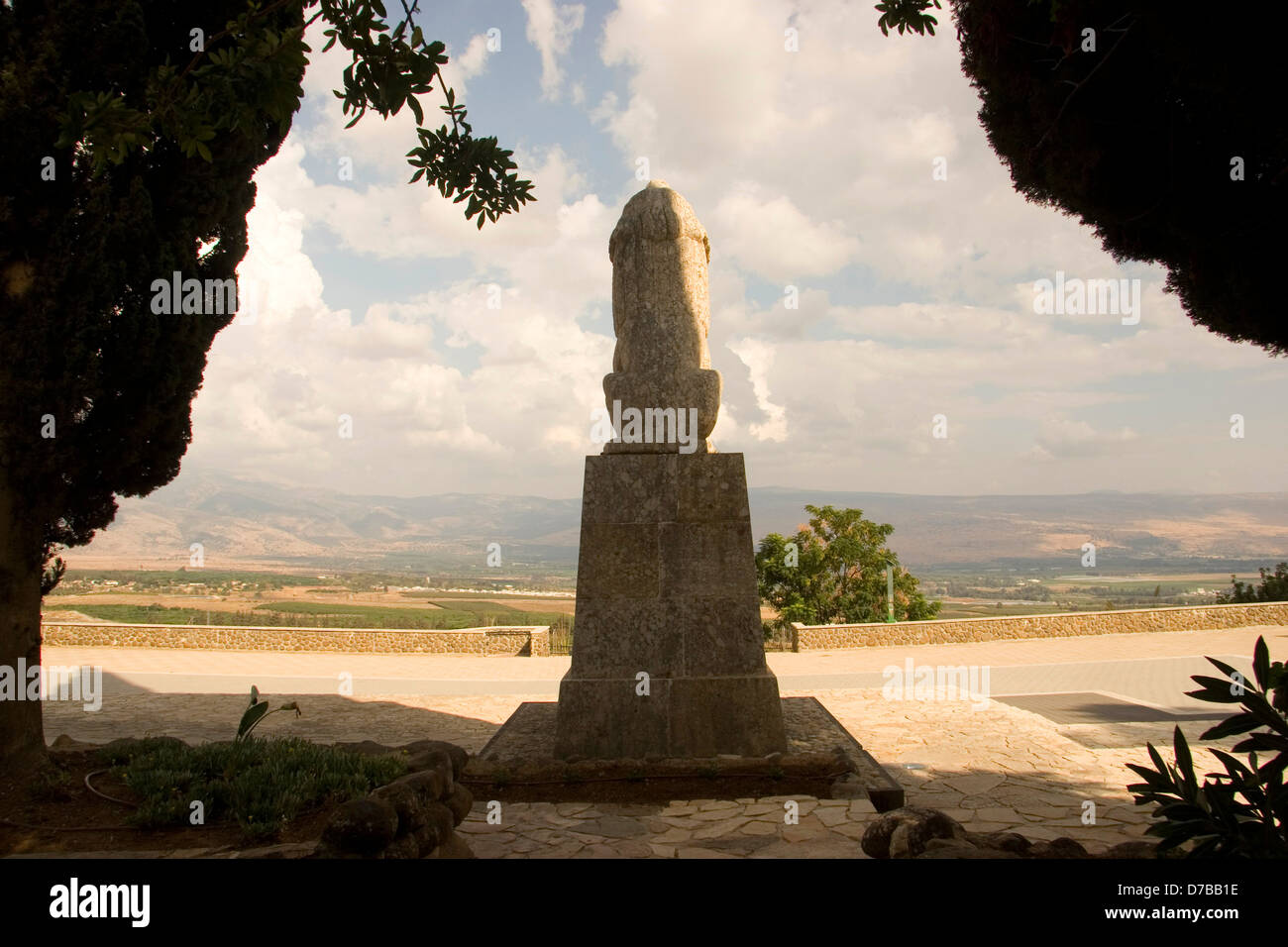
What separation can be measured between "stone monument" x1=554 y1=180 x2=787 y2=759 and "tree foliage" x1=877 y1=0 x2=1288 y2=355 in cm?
284

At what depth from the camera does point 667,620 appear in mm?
6664

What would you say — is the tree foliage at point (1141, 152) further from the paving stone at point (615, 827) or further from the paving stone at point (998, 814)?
the paving stone at point (615, 827)

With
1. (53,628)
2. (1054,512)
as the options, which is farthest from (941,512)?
(53,628)

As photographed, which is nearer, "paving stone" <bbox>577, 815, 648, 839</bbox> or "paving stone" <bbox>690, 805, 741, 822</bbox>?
"paving stone" <bbox>577, 815, 648, 839</bbox>

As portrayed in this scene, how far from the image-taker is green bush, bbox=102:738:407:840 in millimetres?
4270

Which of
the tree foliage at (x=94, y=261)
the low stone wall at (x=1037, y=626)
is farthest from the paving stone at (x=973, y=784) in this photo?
the low stone wall at (x=1037, y=626)

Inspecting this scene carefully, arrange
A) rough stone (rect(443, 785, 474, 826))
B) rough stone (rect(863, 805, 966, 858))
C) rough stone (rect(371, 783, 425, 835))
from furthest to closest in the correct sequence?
rough stone (rect(443, 785, 474, 826)) → rough stone (rect(371, 783, 425, 835)) → rough stone (rect(863, 805, 966, 858))

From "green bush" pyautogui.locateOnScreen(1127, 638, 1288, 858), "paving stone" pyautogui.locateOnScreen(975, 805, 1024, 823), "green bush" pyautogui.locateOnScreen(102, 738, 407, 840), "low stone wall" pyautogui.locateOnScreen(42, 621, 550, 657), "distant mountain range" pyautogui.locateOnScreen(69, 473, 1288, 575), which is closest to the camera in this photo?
"green bush" pyautogui.locateOnScreen(1127, 638, 1288, 858)

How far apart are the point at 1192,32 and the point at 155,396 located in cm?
675

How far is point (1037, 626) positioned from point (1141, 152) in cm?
1536

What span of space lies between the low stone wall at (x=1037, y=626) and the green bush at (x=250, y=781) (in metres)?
13.9

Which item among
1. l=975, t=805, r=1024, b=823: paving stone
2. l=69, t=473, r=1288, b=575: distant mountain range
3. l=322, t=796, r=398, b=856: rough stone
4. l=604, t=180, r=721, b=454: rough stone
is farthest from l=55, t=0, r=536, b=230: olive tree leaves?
l=69, t=473, r=1288, b=575: distant mountain range

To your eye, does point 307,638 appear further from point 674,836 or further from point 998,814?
point 998,814

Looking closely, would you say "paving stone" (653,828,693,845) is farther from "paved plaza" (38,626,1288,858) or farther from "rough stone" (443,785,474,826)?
"rough stone" (443,785,474,826)
